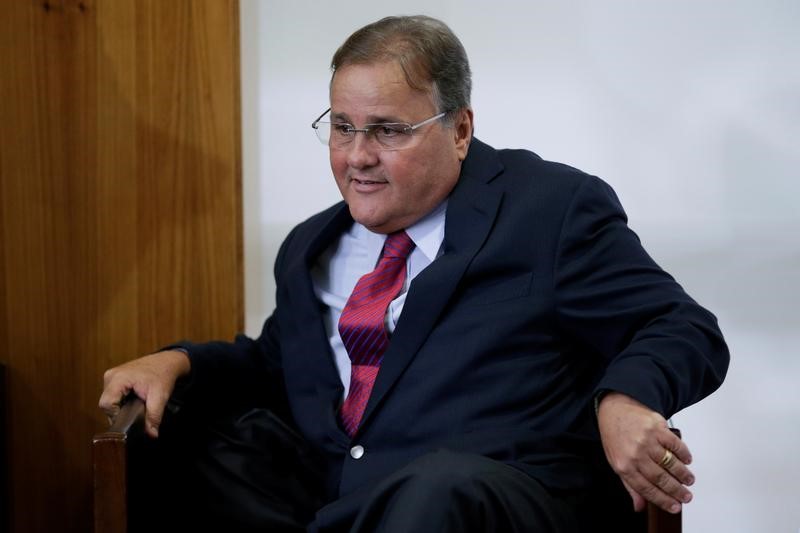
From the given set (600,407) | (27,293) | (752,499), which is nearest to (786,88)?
(752,499)

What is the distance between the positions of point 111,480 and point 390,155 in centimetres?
73

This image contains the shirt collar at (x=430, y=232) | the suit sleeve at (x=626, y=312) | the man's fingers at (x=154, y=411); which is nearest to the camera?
the suit sleeve at (x=626, y=312)

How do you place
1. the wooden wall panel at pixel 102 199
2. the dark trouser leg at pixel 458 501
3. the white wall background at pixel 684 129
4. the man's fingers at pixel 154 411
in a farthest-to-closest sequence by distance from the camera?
the white wall background at pixel 684 129, the wooden wall panel at pixel 102 199, the man's fingers at pixel 154 411, the dark trouser leg at pixel 458 501

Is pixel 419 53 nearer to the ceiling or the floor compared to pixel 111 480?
nearer to the ceiling

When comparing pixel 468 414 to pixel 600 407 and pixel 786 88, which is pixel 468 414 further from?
pixel 786 88

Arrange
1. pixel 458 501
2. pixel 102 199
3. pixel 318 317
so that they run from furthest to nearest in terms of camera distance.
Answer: pixel 102 199, pixel 318 317, pixel 458 501

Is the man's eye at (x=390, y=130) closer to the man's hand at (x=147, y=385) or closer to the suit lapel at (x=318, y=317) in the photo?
the suit lapel at (x=318, y=317)

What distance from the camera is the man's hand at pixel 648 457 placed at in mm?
1588

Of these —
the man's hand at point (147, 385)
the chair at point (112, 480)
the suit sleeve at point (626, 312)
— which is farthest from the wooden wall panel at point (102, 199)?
the suit sleeve at point (626, 312)

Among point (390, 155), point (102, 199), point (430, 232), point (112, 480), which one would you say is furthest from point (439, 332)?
point (102, 199)

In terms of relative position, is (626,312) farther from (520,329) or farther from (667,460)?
(667,460)

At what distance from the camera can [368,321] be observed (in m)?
2.05

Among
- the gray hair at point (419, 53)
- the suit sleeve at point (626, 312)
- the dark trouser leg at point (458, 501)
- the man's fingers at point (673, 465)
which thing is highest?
the gray hair at point (419, 53)

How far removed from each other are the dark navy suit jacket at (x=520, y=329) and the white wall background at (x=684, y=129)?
93 centimetres
